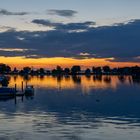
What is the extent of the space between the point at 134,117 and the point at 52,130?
434 inches

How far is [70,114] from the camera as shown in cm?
4456

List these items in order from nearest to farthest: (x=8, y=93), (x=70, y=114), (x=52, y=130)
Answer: (x=52, y=130), (x=70, y=114), (x=8, y=93)

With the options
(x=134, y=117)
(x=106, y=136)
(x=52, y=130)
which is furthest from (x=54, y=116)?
(x=106, y=136)

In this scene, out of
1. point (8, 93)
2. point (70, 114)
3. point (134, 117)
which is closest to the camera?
point (134, 117)

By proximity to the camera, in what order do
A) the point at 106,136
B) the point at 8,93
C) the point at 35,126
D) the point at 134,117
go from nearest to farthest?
1. the point at 106,136
2. the point at 35,126
3. the point at 134,117
4. the point at 8,93

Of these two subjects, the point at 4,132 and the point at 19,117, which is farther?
the point at 19,117

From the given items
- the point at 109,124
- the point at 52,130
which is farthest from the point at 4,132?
the point at 109,124

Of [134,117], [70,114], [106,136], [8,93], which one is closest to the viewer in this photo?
[106,136]

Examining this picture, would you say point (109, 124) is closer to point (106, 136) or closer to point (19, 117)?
point (106, 136)

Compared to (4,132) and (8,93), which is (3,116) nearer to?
(4,132)

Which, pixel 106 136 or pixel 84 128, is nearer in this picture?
pixel 106 136

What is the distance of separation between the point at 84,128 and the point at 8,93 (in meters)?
38.3

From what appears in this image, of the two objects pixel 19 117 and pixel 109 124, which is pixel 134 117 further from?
pixel 19 117

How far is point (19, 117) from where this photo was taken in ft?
136
